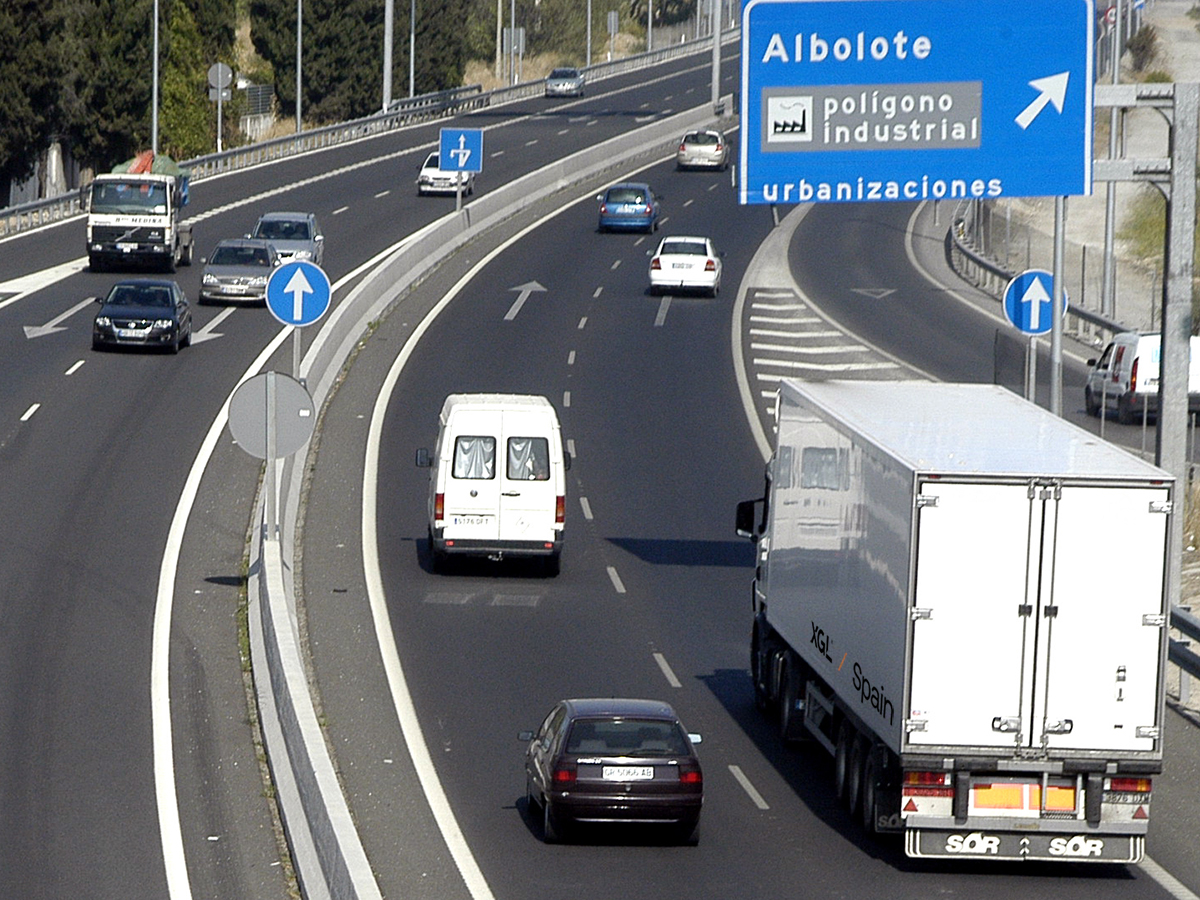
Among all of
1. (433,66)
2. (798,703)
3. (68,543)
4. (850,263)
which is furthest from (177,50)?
(798,703)

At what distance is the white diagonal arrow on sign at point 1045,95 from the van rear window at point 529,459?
8339 millimetres

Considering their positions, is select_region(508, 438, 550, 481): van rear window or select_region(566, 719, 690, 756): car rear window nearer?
select_region(566, 719, 690, 756): car rear window

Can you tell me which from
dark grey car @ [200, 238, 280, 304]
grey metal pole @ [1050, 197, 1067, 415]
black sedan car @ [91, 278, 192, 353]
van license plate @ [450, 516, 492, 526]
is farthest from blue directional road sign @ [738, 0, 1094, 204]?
dark grey car @ [200, 238, 280, 304]

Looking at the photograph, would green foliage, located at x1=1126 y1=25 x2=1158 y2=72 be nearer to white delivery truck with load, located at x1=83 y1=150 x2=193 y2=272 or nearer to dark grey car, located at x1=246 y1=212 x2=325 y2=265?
dark grey car, located at x1=246 y1=212 x2=325 y2=265

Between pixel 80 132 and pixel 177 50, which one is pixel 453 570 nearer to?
pixel 80 132

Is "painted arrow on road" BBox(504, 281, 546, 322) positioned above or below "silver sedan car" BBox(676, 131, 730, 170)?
below

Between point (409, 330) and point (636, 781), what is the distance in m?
30.0

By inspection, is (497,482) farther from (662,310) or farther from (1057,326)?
(662,310)

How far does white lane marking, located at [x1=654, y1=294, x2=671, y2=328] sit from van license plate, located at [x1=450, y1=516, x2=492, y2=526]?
20.9 m

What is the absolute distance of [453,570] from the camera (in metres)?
26.3

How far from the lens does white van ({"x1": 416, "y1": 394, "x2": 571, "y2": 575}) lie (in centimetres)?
2575

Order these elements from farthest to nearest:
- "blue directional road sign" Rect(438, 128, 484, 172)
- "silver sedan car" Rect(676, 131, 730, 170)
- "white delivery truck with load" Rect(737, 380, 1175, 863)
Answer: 1. "silver sedan car" Rect(676, 131, 730, 170)
2. "blue directional road sign" Rect(438, 128, 484, 172)
3. "white delivery truck with load" Rect(737, 380, 1175, 863)

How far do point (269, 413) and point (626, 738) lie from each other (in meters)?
7.47

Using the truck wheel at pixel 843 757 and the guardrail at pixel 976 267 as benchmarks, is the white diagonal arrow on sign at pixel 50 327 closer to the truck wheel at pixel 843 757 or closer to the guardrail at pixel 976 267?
the guardrail at pixel 976 267
